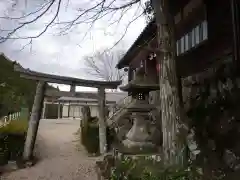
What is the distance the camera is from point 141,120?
7.55 metres

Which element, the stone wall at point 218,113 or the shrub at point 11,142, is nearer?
the stone wall at point 218,113

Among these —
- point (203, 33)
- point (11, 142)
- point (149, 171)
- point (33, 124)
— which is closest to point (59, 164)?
point (33, 124)

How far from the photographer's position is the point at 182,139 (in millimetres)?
4688

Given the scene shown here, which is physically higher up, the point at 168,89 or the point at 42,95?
the point at 42,95

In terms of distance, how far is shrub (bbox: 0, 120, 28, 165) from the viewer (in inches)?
398

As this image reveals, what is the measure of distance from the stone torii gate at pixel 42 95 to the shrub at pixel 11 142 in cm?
38

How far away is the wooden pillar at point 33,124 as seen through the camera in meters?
10.4

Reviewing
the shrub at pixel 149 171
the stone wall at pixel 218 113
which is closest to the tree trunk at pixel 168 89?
the shrub at pixel 149 171

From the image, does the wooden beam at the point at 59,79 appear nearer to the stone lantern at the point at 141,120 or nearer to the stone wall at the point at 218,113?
the stone lantern at the point at 141,120

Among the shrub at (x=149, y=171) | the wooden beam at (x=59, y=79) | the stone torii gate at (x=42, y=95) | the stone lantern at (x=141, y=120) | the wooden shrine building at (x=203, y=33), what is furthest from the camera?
the wooden beam at (x=59, y=79)

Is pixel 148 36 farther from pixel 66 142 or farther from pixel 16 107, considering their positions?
pixel 16 107

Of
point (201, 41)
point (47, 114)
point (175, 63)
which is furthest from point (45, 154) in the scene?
point (47, 114)

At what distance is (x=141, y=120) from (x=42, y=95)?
4813 mm

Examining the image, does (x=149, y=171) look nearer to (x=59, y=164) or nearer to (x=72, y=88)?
(x=59, y=164)
